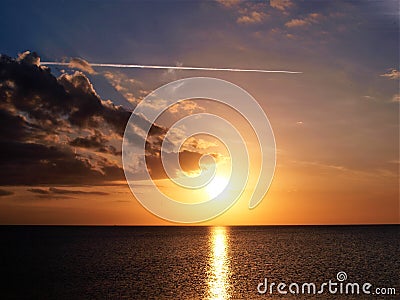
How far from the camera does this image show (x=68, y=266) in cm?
8425

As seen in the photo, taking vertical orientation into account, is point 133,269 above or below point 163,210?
below

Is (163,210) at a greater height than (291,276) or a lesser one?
greater

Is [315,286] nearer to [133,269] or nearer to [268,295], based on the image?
[268,295]

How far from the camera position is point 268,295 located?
169ft

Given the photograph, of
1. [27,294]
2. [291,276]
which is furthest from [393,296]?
[27,294]

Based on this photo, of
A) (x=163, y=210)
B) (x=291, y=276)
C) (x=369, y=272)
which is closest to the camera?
(x=291, y=276)

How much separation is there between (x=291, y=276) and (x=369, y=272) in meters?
15.2

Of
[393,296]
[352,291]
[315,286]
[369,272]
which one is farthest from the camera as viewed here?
[369,272]

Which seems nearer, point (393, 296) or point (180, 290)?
point (393, 296)

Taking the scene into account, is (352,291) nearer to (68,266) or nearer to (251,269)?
(251,269)

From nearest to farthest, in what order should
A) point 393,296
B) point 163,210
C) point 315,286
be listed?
1. point 393,296
2. point 315,286
3. point 163,210

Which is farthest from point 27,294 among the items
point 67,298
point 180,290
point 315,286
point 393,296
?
point 393,296

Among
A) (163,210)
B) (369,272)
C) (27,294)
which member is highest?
(163,210)

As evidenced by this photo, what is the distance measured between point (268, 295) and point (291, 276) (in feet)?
67.4
